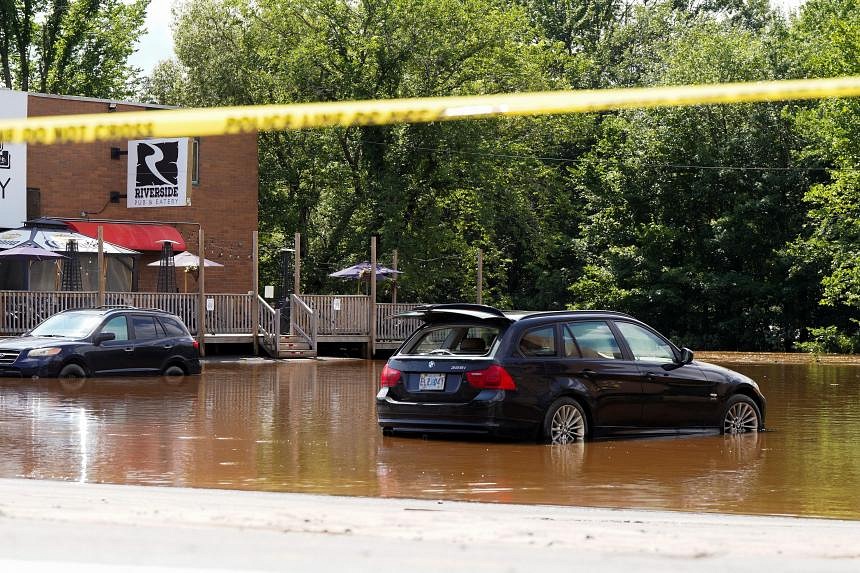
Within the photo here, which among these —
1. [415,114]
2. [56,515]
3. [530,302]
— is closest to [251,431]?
[56,515]

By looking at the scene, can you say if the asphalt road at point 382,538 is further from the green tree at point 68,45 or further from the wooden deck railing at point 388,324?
the green tree at point 68,45

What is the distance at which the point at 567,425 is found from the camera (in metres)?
15.3

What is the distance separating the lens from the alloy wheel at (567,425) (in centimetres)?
1519

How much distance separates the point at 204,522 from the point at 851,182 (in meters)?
45.4

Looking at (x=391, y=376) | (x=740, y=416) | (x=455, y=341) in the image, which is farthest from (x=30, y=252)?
(x=740, y=416)

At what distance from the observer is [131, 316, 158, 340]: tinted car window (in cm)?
2841

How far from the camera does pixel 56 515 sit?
8.64 metres

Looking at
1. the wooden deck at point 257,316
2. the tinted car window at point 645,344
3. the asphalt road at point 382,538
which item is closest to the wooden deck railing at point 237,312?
the wooden deck at point 257,316

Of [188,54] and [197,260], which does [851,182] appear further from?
[188,54]

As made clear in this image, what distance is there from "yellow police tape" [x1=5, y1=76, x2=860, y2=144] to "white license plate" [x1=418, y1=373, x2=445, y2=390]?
8.09 m

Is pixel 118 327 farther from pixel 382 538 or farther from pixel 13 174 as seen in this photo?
pixel 382 538

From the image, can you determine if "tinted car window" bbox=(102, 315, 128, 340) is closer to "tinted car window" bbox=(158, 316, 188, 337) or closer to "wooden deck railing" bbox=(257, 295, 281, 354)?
"tinted car window" bbox=(158, 316, 188, 337)

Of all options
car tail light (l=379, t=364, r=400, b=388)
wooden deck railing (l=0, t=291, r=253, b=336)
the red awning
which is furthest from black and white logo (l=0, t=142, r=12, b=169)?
car tail light (l=379, t=364, r=400, b=388)

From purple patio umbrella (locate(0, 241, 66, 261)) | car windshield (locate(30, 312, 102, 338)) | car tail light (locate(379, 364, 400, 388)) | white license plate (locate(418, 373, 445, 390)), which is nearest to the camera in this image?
white license plate (locate(418, 373, 445, 390))
